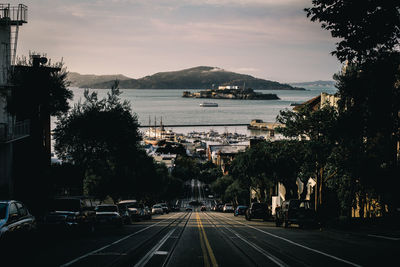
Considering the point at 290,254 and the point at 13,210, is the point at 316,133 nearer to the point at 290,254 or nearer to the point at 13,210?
the point at 290,254

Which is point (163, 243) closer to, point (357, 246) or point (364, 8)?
point (357, 246)

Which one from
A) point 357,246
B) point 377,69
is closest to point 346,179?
point 357,246

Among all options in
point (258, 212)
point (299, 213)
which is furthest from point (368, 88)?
point (258, 212)

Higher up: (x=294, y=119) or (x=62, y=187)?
(x=294, y=119)

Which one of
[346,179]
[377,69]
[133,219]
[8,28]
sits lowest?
[133,219]

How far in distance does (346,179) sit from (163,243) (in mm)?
17640

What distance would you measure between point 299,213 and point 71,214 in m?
16.0

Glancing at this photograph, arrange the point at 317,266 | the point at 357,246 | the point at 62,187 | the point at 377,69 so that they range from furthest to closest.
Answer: the point at 62,187, the point at 357,246, the point at 377,69, the point at 317,266

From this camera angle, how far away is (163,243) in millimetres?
21938

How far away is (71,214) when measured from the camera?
2534 centimetres

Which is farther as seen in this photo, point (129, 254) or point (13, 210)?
point (129, 254)

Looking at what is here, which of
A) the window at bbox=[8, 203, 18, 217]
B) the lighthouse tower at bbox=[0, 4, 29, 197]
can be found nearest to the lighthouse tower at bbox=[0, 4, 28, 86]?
the lighthouse tower at bbox=[0, 4, 29, 197]

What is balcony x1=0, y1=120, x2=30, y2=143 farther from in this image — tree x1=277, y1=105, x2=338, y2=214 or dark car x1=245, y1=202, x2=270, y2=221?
dark car x1=245, y1=202, x2=270, y2=221

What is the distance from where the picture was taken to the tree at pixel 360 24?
1585cm
